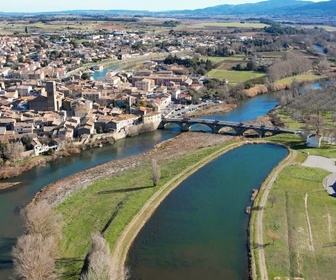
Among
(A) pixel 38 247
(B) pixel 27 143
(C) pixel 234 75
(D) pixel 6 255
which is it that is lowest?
(D) pixel 6 255

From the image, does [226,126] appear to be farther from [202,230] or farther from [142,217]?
[202,230]

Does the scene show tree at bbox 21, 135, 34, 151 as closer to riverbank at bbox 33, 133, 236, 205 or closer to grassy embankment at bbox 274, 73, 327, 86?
riverbank at bbox 33, 133, 236, 205

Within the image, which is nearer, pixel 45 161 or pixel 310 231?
pixel 310 231

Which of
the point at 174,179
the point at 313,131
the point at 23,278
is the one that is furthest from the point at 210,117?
the point at 23,278

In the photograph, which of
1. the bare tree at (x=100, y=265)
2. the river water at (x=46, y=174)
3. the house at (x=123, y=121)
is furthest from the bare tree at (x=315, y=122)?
the bare tree at (x=100, y=265)

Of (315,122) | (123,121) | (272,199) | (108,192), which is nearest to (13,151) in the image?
(108,192)

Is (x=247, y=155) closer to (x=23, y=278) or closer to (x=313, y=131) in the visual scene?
(x=313, y=131)

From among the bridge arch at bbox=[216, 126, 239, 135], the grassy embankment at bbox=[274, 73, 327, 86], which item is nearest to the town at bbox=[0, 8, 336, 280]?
the bridge arch at bbox=[216, 126, 239, 135]
